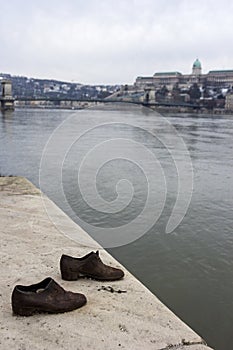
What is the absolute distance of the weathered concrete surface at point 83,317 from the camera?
8.86 feet

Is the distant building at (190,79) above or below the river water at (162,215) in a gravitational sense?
above

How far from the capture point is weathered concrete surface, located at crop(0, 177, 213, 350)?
2699 mm

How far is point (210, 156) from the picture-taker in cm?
1647

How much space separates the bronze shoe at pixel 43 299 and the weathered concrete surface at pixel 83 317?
0.16ft

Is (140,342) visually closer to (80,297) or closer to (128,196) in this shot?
(80,297)

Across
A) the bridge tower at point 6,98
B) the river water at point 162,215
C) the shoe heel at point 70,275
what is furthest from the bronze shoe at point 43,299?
the bridge tower at point 6,98

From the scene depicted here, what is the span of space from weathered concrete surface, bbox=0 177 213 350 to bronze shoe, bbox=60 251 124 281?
57mm

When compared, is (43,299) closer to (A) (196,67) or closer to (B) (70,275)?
(B) (70,275)

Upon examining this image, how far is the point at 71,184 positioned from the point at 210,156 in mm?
8563

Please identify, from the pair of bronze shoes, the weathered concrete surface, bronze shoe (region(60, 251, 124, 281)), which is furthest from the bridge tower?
the pair of bronze shoes

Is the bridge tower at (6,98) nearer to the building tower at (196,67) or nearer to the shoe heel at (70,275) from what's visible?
the shoe heel at (70,275)

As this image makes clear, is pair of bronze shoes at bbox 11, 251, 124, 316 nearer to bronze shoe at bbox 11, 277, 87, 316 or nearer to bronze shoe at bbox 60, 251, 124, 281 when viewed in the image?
bronze shoe at bbox 11, 277, 87, 316

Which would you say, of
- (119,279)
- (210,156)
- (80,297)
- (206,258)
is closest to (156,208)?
(206,258)

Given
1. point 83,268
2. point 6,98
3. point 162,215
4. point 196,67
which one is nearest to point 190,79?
point 196,67
